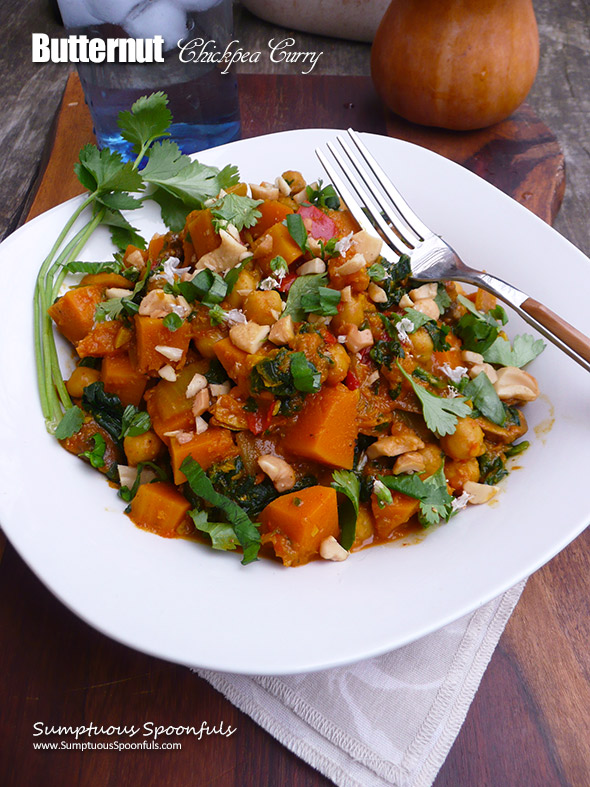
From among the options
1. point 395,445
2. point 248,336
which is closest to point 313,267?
point 248,336

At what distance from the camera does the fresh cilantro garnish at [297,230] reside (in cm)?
250

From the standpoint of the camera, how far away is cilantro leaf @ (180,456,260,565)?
2.20 metres

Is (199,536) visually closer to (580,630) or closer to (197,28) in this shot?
(580,630)

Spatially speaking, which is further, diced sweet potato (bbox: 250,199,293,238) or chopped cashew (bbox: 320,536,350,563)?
diced sweet potato (bbox: 250,199,293,238)

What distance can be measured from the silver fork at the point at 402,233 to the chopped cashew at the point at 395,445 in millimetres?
625

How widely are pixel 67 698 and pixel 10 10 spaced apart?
5853 mm

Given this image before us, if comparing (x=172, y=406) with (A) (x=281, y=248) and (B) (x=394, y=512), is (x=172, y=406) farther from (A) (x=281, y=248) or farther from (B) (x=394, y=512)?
(B) (x=394, y=512)

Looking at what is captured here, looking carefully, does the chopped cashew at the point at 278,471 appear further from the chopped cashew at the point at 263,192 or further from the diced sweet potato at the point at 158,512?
the chopped cashew at the point at 263,192

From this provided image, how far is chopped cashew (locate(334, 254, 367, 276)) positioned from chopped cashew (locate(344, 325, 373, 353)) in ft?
0.65

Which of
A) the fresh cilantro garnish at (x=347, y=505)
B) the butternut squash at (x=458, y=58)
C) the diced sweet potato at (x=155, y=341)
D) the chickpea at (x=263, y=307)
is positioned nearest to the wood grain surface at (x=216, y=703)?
the fresh cilantro garnish at (x=347, y=505)

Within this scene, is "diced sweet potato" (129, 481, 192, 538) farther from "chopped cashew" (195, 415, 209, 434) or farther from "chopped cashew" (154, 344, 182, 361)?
"chopped cashew" (154, 344, 182, 361)

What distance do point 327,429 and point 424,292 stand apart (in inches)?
30.2

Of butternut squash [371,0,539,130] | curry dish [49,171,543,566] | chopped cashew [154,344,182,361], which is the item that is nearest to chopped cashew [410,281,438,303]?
curry dish [49,171,543,566]

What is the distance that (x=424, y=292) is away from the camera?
2658 millimetres
